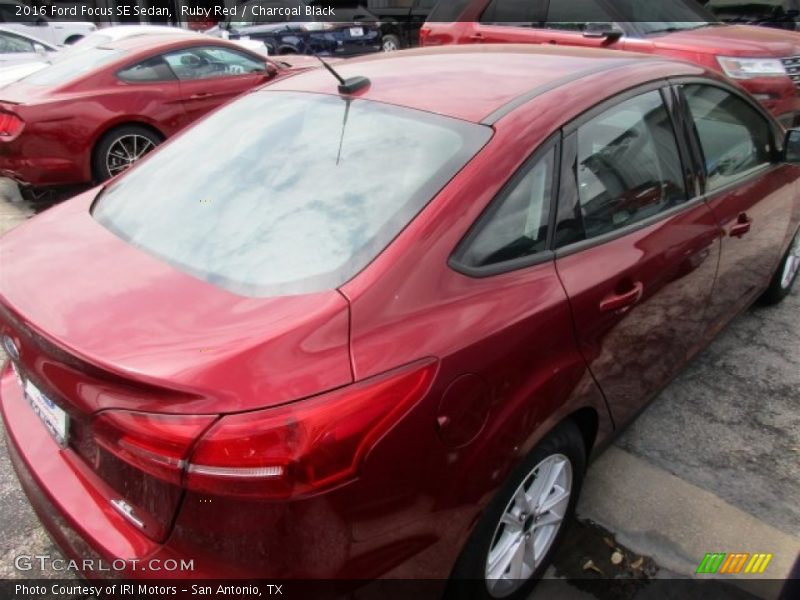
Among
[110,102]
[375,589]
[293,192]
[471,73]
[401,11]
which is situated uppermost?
[401,11]

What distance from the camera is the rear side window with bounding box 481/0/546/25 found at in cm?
717

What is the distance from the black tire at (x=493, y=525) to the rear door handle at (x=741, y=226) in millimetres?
1295

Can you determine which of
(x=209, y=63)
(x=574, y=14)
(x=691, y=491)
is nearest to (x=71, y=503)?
(x=691, y=491)

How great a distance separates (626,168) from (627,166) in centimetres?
1

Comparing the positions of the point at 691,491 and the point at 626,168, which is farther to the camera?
the point at 691,491

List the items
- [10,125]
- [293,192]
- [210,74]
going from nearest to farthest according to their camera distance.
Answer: [293,192], [10,125], [210,74]

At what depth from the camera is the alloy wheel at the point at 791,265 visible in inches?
148

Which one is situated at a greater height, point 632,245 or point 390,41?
point 632,245

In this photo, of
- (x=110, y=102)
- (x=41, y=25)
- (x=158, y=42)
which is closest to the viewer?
(x=110, y=102)

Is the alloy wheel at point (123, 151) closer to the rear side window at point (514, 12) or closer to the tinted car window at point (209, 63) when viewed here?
the tinted car window at point (209, 63)

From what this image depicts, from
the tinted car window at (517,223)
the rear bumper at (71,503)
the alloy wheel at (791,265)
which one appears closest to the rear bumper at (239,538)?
the rear bumper at (71,503)

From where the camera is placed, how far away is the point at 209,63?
22.7 ft

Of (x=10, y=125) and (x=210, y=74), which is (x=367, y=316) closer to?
(x=10, y=125)

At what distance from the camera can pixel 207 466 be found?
1.27 metres
